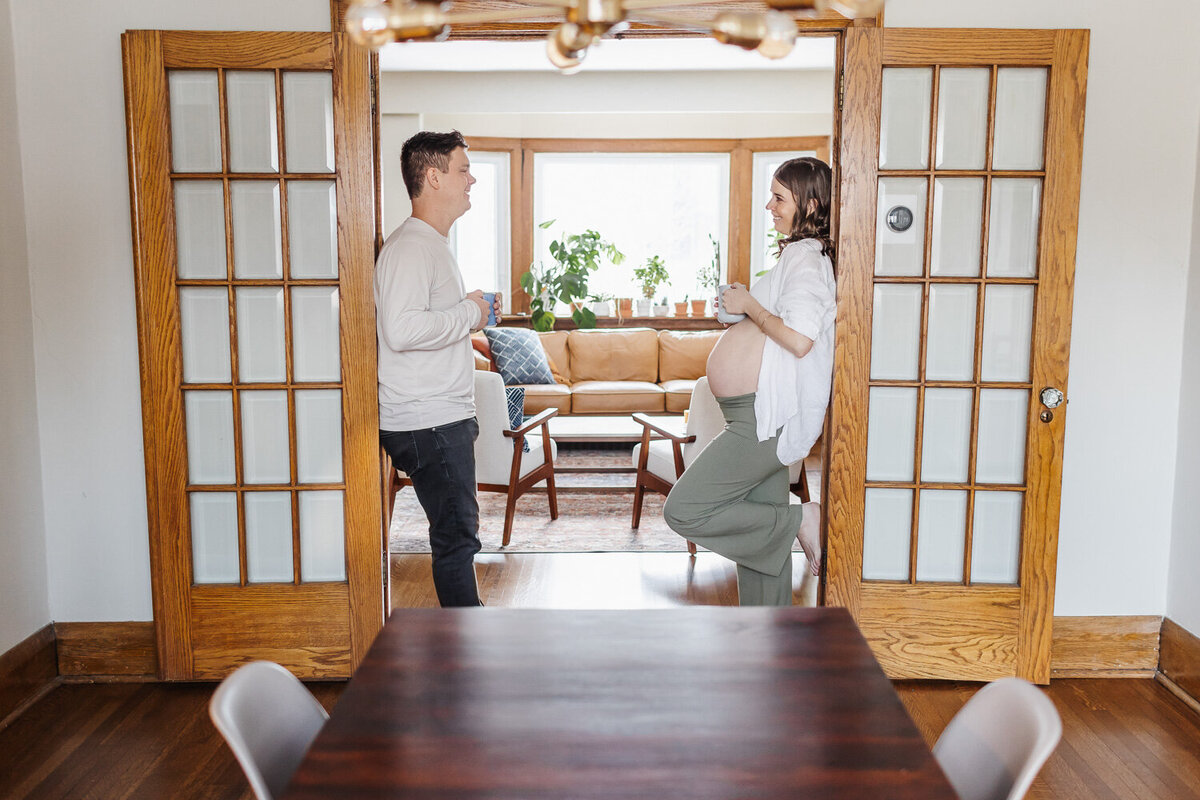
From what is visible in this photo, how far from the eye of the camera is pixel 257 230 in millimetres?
3127

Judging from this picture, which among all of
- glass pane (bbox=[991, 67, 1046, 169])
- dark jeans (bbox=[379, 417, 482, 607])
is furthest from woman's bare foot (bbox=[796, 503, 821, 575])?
glass pane (bbox=[991, 67, 1046, 169])

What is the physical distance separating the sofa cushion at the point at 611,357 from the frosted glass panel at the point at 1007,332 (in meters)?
4.91

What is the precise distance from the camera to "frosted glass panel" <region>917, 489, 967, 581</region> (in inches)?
129

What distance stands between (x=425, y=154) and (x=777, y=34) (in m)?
1.89

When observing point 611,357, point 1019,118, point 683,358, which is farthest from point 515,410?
point 683,358

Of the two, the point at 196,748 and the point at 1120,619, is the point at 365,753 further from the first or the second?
the point at 1120,619

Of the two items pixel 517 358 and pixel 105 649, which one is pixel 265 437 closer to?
pixel 105 649

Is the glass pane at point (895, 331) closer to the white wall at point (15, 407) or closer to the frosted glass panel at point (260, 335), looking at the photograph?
the frosted glass panel at point (260, 335)

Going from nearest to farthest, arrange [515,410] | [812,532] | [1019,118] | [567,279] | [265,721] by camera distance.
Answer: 1. [265,721]
2. [1019,118]
3. [812,532]
4. [515,410]
5. [567,279]

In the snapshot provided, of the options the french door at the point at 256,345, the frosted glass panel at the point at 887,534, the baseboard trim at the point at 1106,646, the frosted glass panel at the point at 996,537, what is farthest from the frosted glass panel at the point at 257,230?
the baseboard trim at the point at 1106,646

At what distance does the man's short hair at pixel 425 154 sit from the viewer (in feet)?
10.2

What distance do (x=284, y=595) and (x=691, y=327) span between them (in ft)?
18.7

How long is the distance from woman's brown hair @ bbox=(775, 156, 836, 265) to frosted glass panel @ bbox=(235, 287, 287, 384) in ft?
5.47

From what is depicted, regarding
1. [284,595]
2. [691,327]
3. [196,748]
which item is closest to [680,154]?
[691,327]
